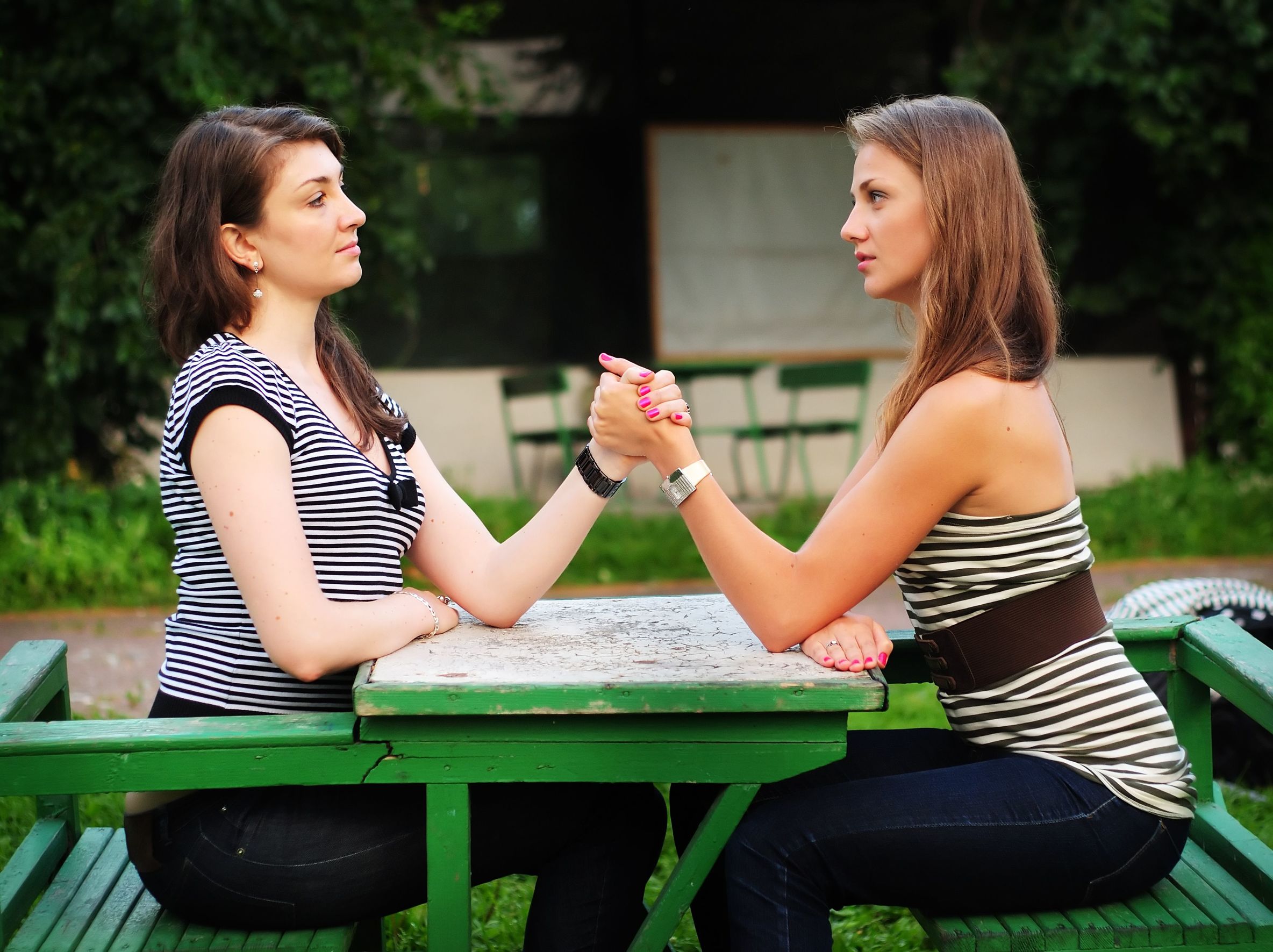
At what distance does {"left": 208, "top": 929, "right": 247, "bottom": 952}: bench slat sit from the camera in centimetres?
198

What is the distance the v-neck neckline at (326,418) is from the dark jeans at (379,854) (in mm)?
548

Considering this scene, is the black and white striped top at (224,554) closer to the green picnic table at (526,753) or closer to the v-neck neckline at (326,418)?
the v-neck neckline at (326,418)

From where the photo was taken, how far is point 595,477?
8.18ft

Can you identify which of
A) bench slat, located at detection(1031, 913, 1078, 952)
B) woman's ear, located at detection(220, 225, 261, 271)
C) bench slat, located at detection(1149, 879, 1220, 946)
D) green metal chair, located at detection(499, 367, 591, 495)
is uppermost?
woman's ear, located at detection(220, 225, 261, 271)

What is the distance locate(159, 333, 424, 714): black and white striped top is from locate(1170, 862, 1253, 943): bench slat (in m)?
1.37

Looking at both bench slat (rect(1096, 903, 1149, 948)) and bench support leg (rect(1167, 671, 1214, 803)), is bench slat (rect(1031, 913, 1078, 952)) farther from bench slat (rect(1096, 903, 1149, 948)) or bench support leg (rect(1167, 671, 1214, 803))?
bench support leg (rect(1167, 671, 1214, 803))

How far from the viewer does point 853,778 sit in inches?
93.2

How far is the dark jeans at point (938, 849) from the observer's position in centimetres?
197

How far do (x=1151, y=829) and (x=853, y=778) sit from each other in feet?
1.67

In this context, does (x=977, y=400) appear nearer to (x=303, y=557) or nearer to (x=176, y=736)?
(x=303, y=557)

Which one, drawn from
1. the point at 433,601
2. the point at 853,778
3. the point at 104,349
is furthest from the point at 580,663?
the point at 104,349

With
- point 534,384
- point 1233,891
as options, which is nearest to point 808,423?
point 534,384

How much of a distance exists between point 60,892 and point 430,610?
0.76m

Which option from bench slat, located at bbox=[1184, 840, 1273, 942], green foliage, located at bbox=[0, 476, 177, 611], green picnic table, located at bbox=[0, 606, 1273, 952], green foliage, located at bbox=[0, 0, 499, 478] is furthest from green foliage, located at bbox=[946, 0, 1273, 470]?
green picnic table, located at bbox=[0, 606, 1273, 952]
